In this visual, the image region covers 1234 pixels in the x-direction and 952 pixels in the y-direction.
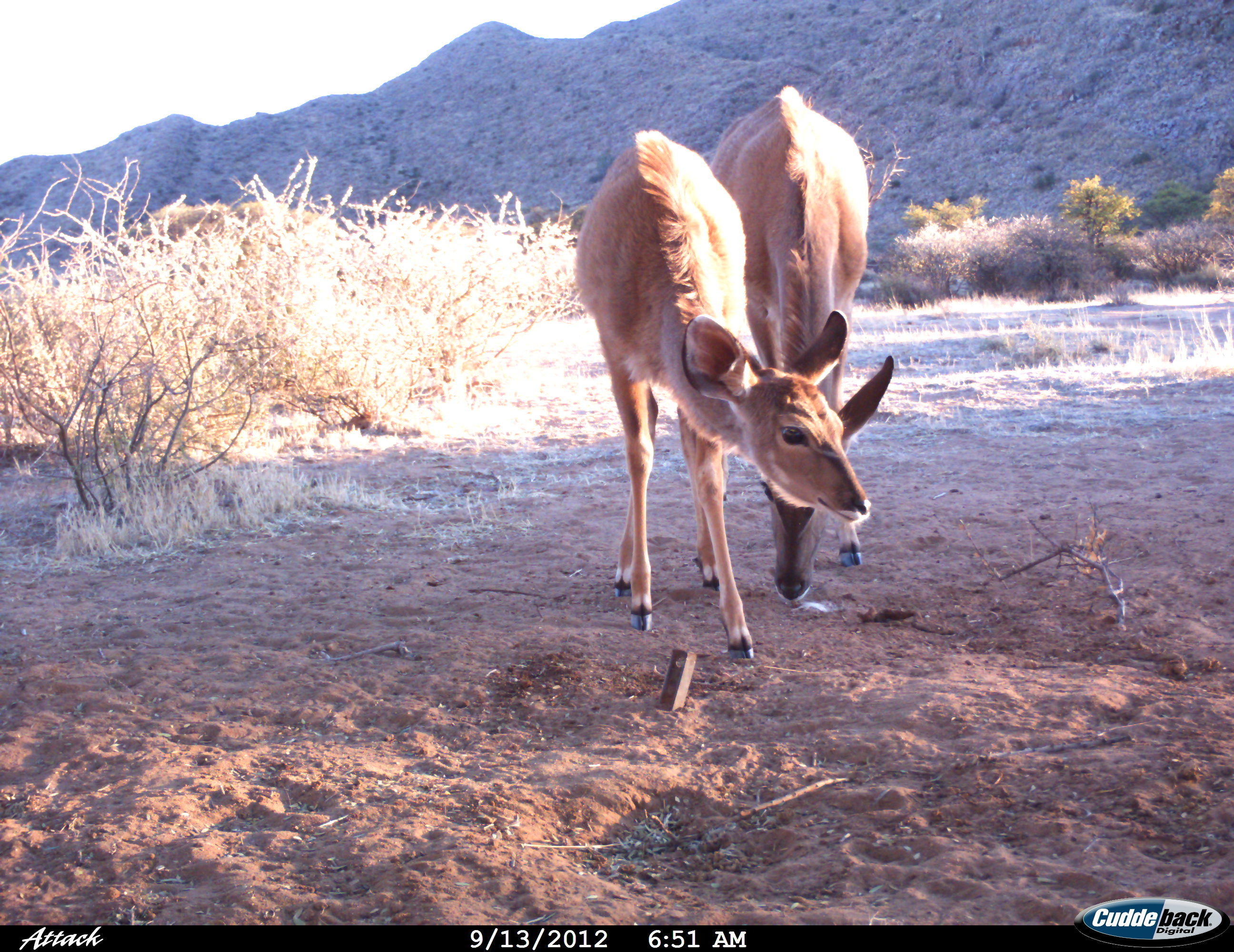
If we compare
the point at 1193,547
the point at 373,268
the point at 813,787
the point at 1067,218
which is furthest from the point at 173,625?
the point at 1067,218

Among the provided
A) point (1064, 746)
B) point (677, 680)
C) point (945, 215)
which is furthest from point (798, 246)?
Answer: point (945, 215)

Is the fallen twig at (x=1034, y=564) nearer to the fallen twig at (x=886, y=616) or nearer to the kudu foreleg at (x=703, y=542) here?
the fallen twig at (x=886, y=616)

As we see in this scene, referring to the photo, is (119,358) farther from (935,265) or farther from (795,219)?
(935,265)

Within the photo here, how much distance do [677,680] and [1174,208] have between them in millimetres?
33013

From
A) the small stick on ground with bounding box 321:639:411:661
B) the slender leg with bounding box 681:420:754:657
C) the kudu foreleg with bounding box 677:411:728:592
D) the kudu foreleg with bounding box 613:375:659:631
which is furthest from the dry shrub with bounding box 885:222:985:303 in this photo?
the small stick on ground with bounding box 321:639:411:661

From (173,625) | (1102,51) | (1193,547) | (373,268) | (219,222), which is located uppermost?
(1102,51)

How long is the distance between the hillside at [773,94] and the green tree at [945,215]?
4469 millimetres

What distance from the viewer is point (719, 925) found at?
95.2 inches

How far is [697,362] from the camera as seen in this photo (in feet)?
13.5

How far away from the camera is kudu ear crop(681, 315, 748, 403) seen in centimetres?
397

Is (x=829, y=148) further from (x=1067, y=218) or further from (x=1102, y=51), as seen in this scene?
(x=1102, y=51)

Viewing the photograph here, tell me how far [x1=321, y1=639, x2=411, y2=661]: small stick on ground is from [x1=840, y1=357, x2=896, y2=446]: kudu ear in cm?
236

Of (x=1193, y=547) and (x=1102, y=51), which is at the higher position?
(x=1102, y=51)

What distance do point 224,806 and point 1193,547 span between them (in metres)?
5.34
